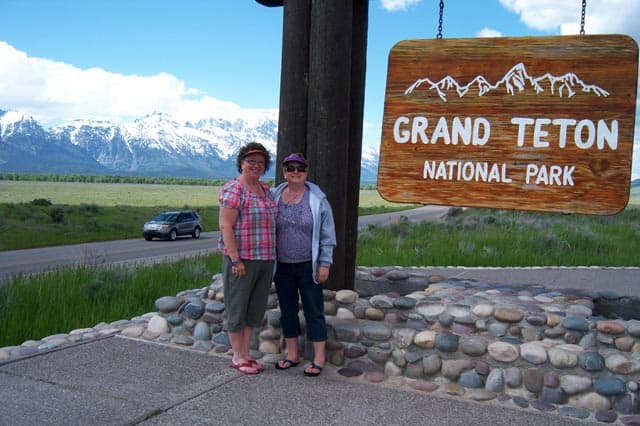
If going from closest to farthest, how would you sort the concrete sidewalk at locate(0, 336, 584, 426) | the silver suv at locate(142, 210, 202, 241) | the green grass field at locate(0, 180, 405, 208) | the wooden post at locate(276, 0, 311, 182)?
the concrete sidewalk at locate(0, 336, 584, 426) → the wooden post at locate(276, 0, 311, 182) → the silver suv at locate(142, 210, 202, 241) → the green grass field at locate(0, 180, 405, 208)

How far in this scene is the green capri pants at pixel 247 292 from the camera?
15.4 feet

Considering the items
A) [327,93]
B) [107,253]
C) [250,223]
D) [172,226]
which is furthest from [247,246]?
[172,226]

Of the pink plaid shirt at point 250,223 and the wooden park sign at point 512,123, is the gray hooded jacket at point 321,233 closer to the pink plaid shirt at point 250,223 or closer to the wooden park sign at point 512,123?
the pink plaid shirt at point 250,223

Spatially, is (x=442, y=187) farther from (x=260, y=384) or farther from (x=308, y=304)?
(x=260, y=384)

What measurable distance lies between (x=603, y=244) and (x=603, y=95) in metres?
11.3

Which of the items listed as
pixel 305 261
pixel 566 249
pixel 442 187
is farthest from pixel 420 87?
pixel 566 249

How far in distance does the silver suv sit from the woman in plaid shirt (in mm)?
21997

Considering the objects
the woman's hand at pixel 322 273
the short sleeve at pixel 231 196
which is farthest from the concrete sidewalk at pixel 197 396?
the short sleeve at pixel 231 196

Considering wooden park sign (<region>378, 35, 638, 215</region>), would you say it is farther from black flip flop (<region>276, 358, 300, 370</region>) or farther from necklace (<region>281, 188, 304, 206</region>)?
black flip flop (<region>276, 358, 300, 370</region>)

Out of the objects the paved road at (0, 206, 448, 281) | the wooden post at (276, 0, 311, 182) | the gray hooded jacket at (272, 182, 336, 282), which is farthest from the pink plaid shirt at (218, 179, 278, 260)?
the paved road at (0, 206, 448, 281)

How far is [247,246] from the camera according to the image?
4.62 metres

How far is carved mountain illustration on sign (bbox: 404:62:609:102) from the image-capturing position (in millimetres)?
4785

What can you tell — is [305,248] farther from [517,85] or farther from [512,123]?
[517,85]

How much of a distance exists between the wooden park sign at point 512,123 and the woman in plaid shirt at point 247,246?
3.58ft
